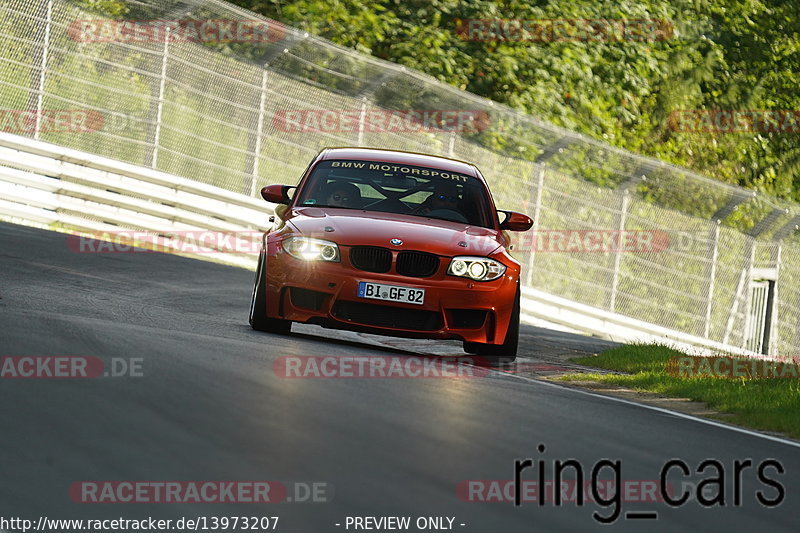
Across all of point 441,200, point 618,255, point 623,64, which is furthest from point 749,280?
point 441,200

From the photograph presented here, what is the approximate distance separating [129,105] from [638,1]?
1370 centimetres

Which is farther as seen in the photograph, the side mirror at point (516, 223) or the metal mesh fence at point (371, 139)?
the metal mesh fence at point (371, 139)

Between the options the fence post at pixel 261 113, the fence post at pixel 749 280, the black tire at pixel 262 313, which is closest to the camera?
the black tire at pixel 262 313

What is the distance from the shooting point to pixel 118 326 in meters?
9.98

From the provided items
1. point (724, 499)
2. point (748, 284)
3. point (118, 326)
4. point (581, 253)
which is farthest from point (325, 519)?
point (748, 284)

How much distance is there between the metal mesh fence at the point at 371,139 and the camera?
1933 centimetres

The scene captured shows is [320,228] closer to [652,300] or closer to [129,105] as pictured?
[129,105]

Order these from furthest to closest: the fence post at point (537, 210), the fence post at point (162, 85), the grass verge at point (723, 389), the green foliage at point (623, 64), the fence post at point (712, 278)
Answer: the green foliage at point (623, 64), the fence post at point (712, 278), the fence post at point (537, 210), the fence post at point (162, 85), the grass verge at point (723, 389)

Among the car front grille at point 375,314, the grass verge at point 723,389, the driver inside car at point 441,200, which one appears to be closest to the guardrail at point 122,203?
the grass verge at point 723,389

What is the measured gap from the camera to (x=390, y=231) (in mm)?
10469
